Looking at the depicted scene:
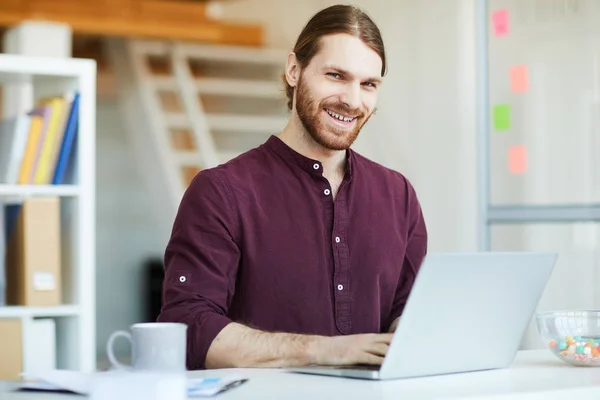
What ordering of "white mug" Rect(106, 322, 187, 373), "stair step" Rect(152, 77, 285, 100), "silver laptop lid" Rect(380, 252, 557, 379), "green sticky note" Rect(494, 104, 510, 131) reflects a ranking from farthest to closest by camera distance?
"stair step" Rect(152, 77, 285, 100), "green sticky note" Rect(494, 104, 510, 131), "silver laptop lid" Rect(380, 252, 557, 379), "white mug" Rect(106, 322, 187, 373)

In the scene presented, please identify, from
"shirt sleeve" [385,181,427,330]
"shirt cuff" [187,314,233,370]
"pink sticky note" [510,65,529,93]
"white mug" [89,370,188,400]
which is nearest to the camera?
"white mug" [89,370,188,400]

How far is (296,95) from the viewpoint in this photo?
94.3 inches

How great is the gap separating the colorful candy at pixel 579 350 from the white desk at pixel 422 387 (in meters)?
0.04

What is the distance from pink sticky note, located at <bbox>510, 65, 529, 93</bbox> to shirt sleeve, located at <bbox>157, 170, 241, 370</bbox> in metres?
2.80

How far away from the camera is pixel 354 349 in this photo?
1689 millimetres

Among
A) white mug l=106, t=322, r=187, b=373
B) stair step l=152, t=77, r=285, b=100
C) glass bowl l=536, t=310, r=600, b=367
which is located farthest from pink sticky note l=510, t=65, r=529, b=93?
white mug l=106, t=322, r=187, b=373

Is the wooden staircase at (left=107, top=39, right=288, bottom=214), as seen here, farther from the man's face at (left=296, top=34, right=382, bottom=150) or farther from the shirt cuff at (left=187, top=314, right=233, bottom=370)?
the shirt cuff at (left=187, top=314, right=233, bottom=370)

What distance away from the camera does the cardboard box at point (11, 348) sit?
325 centimetres

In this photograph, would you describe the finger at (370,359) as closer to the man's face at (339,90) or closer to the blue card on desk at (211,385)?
the blue card on desk at (211,385)

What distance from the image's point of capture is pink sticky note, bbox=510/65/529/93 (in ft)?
Result: 15.5

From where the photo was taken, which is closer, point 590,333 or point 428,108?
point 590,333

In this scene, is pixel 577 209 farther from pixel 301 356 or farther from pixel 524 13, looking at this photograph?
pixel 301 356

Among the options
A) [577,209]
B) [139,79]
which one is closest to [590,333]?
[577,209]

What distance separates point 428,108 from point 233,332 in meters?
3.45
